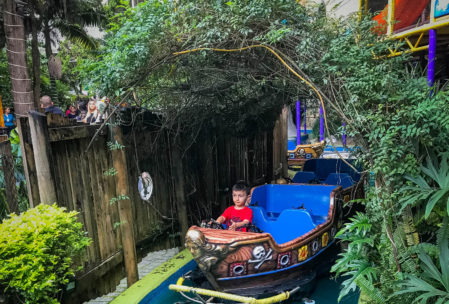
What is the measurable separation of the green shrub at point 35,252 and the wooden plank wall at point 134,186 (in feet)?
2.83

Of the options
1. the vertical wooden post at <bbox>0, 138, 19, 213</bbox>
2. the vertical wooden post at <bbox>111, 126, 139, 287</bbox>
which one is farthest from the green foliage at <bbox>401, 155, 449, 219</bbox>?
the vertical wooden post at <bbox>0, 138, 19, 213</bbox>

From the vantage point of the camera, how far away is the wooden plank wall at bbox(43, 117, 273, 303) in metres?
3.73

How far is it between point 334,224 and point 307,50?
3.02 metres

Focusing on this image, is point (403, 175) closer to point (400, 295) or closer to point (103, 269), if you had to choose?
point (400, 295)

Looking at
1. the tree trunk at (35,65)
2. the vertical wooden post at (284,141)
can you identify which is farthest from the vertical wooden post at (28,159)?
the tree trunk at (35,65)

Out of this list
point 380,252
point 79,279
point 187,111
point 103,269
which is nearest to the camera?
point 380,252

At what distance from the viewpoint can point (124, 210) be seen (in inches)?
170

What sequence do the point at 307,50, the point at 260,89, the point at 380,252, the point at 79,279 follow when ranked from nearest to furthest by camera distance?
1. the point at 380,252
2. the point at 307,50
3. the point at 79,279
4. the point at 260,89

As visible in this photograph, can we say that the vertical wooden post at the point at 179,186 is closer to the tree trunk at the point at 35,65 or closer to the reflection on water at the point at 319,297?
the reflection on water at the point at 319,297

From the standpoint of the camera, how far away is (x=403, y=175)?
8.62 feet

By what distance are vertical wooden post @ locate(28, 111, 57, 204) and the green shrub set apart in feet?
1.27

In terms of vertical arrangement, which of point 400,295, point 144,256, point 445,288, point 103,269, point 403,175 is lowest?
point 144,256

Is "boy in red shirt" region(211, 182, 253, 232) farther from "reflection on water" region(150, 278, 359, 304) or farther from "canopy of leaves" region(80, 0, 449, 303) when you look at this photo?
"canopy of leaves" region(80, 0, 449, 303)

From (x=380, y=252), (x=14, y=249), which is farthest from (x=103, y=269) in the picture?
(x=380, y=252)
